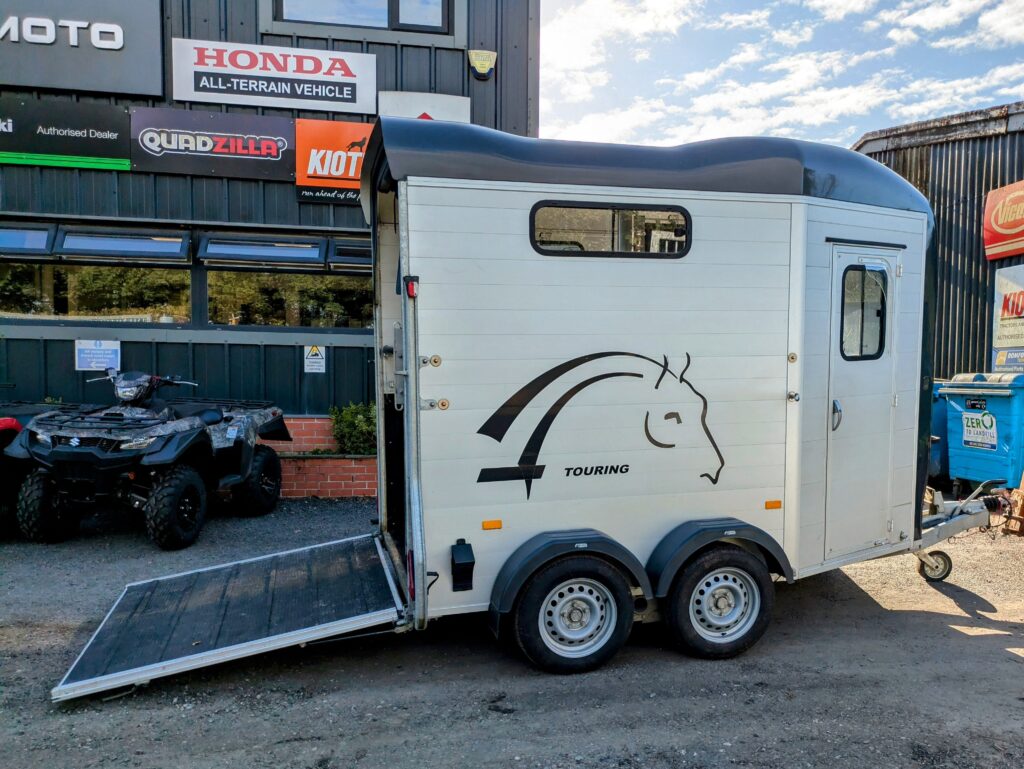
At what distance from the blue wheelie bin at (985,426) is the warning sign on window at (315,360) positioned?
7677mm

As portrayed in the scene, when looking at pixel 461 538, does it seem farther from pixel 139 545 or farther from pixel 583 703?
pixel 139 545

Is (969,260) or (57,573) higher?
(969,260)

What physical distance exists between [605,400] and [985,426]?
662 centimetres

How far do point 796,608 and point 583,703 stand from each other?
223 cm

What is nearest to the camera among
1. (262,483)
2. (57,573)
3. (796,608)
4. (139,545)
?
(796,608)

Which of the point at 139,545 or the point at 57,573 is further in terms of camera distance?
the point at 139,545

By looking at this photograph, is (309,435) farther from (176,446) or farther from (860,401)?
(860,401)

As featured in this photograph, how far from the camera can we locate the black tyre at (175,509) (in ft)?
21.3

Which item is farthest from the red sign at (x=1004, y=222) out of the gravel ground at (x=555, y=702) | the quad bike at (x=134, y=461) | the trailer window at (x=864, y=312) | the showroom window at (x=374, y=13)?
the quad bike at (x=134, y=461)

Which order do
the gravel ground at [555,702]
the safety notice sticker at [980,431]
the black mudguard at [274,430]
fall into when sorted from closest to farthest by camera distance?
the gravel ground at [555,702] → the black mudguard at [274,430] → the safety notice sticker at [980,431]

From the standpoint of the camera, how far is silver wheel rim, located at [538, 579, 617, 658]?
164 inches

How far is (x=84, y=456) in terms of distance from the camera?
20.5 feet

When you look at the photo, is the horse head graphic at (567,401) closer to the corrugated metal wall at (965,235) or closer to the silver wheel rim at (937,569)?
the silver wheel rim at (937,569)

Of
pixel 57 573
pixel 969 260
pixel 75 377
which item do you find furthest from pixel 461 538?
pixel 969 260
